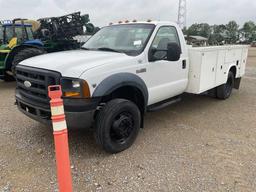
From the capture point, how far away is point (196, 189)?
2.96 meters

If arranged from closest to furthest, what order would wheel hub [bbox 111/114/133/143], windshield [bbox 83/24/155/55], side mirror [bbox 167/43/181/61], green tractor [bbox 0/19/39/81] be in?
wheel hub [bbox 111/114/133/143] → side mirror [bbox 167/43/181/61] → windshield [bbox 83/24/155/55] → green tractor [bbox 0/19/39/81]

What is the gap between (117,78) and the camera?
3.57 metres

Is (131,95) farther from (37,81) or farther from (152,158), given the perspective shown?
(37,81)

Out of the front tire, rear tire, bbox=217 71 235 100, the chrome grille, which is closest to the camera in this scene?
the chrome grille

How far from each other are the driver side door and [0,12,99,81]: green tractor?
520 cm

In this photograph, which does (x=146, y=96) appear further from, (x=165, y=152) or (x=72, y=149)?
(x=72, y=149)

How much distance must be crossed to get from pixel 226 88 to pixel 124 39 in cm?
367

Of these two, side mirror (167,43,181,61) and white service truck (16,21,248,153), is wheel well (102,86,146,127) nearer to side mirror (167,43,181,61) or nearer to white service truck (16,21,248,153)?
white service truck (16,21,248,153)

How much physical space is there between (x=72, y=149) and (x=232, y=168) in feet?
7.50

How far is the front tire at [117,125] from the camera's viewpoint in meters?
3.48

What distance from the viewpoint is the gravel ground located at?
3066mm

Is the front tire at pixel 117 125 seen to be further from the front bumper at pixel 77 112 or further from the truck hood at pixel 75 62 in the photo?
the truck hood at pixel 75 62

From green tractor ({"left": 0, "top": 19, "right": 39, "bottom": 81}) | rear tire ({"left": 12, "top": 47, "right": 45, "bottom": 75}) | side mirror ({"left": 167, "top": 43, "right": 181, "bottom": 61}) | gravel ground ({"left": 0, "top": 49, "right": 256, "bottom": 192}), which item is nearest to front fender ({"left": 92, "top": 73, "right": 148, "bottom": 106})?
side mirror ({"left": 167, "top": 43, "right": 181, "bottom": 61})

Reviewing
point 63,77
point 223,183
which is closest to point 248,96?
point 223,183
